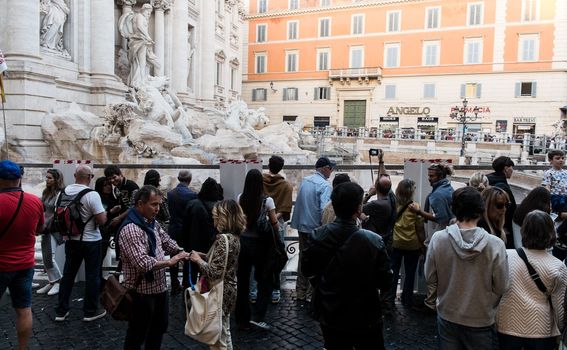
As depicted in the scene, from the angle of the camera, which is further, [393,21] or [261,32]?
[261,32]

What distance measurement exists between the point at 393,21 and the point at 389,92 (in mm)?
6139

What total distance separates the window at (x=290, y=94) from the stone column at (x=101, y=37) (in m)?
27.9

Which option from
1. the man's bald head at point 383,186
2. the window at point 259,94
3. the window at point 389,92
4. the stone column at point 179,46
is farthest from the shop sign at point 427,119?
the man's bald head at point 383,186

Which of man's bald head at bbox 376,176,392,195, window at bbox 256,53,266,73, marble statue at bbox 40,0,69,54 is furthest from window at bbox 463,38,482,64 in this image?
man's bald head at bbox 376,176,392,195

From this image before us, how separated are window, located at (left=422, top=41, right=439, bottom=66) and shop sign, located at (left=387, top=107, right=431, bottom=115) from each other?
12.6 feet

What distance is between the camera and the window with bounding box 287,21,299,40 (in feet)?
143

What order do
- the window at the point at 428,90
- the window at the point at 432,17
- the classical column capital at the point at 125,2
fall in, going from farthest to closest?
the window at the point at 428,90
the window at the point at 432,17
the classical column capital at the point at 125,2

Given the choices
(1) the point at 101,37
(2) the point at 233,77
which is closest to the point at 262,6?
(2) the point at 233,77

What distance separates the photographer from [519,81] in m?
36.2

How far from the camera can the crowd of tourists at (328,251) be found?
280cm

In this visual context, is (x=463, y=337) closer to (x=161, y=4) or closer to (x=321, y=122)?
(x=161, y=4)

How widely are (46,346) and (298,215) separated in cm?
280

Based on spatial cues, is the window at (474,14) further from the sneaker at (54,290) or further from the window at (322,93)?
the sneaker at (54,290)

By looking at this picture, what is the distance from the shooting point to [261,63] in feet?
149
